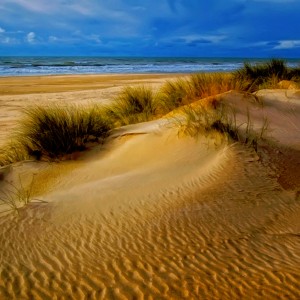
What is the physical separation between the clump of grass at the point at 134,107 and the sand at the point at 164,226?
7.71 feet

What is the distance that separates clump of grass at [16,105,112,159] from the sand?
49 cm

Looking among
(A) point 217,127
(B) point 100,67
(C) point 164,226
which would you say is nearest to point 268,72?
(A) point 217,127

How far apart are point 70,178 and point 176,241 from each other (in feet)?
6.67

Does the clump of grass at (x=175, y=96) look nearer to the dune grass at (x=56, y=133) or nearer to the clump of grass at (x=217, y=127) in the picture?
the dune grass at (x=56, y=133)

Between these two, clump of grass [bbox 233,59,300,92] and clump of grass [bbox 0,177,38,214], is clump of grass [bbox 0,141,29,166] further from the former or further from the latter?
clump of grass [bbox 233,59,300,92]

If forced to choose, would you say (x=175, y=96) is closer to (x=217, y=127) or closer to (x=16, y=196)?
(x=217, y=127)

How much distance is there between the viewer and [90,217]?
313 cm

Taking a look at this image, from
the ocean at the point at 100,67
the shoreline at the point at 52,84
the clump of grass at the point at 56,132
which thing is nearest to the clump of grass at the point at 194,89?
the clump of grass at the point at 56,132

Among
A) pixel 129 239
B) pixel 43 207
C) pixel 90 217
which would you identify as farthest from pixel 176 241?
pixel 43 207

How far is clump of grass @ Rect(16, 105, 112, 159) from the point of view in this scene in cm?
524

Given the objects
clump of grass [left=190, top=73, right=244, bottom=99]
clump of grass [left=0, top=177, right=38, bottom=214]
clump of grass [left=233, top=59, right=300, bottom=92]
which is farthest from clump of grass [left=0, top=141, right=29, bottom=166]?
clump of grass [left=233, top=59, right=300, bottom=92]

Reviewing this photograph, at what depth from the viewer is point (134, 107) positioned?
7473 millimetres

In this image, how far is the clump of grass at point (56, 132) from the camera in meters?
5.24

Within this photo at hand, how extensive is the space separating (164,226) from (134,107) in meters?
4.76
